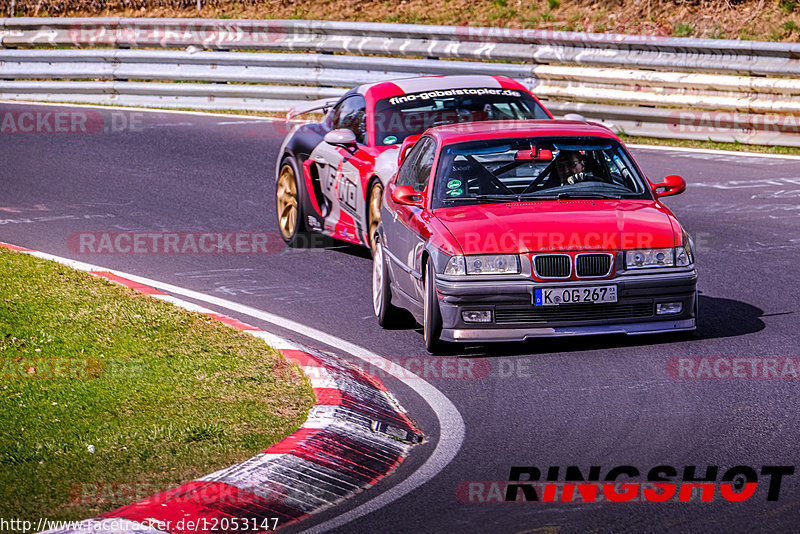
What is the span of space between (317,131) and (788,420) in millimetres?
6937

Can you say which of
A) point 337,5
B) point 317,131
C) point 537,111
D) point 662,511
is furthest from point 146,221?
point 337,5

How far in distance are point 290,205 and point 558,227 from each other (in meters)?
4.87

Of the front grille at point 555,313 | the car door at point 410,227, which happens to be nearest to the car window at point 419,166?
the car door at point 410,227

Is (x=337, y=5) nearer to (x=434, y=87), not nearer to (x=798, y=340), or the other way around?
(x=434, y=87)

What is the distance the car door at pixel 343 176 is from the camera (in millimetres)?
11336

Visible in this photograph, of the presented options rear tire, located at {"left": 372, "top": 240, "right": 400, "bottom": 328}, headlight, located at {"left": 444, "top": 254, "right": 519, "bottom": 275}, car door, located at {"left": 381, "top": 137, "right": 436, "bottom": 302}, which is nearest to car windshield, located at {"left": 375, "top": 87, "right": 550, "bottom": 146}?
car door, located at {"left": 381, "top": 137, "right": 436, "bottom": 302}

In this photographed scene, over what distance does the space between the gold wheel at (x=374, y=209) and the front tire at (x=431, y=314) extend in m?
2.43

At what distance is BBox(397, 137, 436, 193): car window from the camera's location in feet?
30.9

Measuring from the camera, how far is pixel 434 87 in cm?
1191

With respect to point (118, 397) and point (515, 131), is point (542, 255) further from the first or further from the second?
point (118, 397)

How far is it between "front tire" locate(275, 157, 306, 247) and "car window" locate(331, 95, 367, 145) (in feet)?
2.06

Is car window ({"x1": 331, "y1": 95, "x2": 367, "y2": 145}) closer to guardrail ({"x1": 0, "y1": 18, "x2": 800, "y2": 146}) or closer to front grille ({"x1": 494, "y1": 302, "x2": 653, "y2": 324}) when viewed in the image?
front grille ({"x1": 494, "y1": 302, "x2": 653, "y2": 324})

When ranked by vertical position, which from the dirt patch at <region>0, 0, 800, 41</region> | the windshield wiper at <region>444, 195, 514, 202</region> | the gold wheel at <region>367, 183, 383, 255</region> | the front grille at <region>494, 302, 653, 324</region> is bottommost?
the front grille at <region>494, 302, 653, 324</region>

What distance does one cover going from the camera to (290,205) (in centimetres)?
1261
